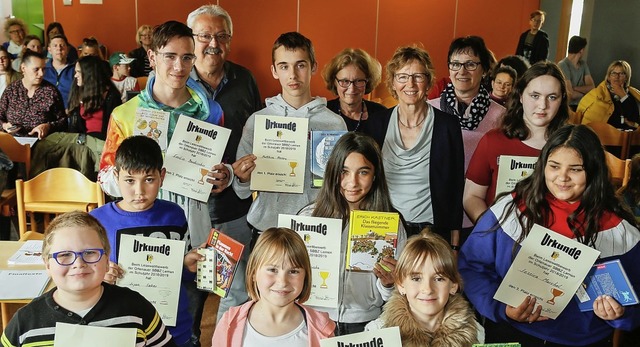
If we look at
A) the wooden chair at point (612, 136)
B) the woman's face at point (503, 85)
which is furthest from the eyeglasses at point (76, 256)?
the wooden chair at point (612, 136)

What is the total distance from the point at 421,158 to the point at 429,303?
1.08m

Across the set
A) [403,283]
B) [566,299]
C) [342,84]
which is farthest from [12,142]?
[566,299]

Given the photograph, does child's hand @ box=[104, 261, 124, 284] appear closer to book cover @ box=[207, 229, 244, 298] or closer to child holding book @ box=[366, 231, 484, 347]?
book cover @ box=[207, 229, 244, 298]

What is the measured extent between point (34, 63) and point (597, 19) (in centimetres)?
834

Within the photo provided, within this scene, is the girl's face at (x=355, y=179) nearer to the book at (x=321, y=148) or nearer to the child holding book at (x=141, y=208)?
the book at (x=321, y=148)

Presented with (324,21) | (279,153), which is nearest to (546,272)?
(279,153)

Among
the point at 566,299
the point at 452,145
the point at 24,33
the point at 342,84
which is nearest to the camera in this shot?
the point at 566,299

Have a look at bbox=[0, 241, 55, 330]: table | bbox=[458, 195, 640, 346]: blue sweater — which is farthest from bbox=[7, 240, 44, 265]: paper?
bbox=[458, 195, 640, 346]: blue sweater

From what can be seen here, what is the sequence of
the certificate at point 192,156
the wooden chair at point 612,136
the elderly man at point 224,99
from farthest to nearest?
the wooden chair at point 612,136 → the elderly man at point 224,99 → the certificate at point 192,156

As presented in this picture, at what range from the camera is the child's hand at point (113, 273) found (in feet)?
7.76

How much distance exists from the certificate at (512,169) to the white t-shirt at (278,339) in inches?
50.2

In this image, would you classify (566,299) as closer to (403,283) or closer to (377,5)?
(403,283)

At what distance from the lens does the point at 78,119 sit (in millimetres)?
5742

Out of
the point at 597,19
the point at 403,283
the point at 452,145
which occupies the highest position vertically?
the point at 597,19
